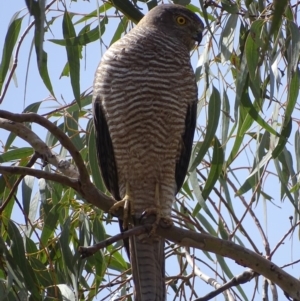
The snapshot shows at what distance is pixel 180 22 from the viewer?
401 cm

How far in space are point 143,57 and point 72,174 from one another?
1001 mm

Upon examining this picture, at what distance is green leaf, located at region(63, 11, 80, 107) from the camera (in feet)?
10.2

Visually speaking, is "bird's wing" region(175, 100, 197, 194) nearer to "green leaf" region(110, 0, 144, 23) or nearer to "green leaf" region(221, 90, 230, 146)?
"green leaf" region(221, 90, 230, 146)

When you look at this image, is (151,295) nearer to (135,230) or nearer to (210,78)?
(135,230)

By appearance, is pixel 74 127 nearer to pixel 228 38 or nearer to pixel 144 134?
pixel 144 134

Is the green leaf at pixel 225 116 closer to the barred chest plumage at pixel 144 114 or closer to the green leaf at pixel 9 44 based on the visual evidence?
the barred chest plumage at pixel 144 114

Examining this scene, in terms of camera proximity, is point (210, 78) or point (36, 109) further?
point (36, 109)

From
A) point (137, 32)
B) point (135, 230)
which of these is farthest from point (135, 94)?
point (135, 230)

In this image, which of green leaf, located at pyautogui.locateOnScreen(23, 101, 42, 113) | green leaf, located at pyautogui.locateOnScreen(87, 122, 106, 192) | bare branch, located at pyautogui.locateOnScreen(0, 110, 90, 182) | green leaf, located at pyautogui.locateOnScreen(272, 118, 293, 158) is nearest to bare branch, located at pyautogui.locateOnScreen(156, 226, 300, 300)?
bare branch, located at pyautogui.locateOnScreen(0, 110, 90, 182)

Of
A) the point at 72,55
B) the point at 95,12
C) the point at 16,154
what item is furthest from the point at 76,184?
the point at 95,12

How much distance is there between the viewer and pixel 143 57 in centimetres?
360

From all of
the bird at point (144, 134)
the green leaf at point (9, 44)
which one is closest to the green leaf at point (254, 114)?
the bird at point (144, 134)

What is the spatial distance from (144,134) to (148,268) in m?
0.63

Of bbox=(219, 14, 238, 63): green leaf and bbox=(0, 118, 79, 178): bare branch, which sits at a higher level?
bbox=(219, 14, 238, 63): green leaf
